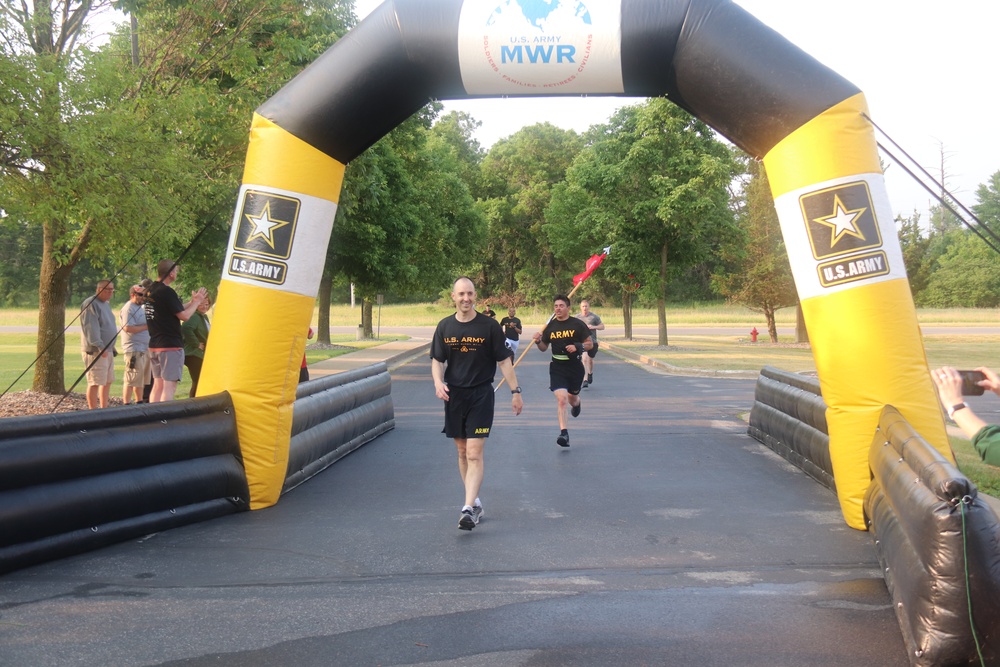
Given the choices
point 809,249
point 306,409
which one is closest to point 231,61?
point 306,409

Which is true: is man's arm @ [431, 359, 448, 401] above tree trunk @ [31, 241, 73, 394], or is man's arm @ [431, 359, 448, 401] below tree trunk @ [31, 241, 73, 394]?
below

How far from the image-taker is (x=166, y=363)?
11.5m

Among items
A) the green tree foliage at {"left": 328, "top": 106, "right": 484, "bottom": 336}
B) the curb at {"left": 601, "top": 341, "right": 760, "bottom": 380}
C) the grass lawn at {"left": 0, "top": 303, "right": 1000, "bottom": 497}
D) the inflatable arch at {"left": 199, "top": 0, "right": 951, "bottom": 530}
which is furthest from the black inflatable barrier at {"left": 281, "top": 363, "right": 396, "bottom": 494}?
the curb at {"left": 601, "top": 341, "right": 760, "bottom": 380}

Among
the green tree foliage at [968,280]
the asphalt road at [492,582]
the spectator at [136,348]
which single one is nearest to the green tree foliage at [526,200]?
the green tree foliage at [968,280]

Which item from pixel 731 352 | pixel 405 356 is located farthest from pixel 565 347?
pixel 731 352

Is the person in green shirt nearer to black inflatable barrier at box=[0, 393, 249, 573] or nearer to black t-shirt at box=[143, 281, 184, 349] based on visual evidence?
black t-shirt at box=[143, 281, 184, 349]

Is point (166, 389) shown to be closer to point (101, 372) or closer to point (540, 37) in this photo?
point (101, 372)

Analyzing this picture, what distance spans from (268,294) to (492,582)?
3.66 meters

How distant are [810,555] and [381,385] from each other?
7.60 m

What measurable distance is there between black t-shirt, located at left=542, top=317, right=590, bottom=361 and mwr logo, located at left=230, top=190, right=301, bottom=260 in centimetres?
477

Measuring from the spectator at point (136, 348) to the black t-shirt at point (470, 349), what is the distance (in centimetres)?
652

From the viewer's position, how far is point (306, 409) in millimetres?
9531

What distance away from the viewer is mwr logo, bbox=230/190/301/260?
327 inches

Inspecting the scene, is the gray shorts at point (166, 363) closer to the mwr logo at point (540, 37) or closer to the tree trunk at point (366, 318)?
the mwr logo at point (540, 37)
